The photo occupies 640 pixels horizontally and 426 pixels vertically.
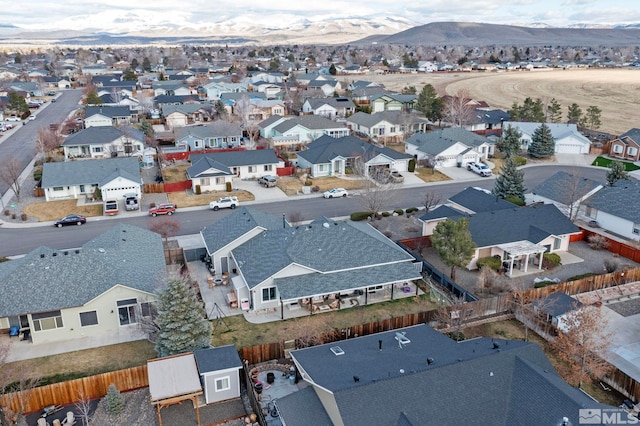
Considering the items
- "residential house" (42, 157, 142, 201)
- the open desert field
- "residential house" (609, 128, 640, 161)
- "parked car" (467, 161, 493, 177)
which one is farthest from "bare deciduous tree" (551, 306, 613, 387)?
the open desert field

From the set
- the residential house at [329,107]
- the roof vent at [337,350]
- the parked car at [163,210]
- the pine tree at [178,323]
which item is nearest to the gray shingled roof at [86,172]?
the parked car at [163,210]

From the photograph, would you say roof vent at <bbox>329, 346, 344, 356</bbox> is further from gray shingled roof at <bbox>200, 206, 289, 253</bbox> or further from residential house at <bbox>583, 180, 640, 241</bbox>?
residential house at <bbox>583, 180, 640, 241</bbox>

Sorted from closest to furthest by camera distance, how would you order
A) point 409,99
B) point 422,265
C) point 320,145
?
point 422,265
point 320,145
point 409,99

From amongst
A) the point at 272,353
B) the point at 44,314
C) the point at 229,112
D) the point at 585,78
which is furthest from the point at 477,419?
the point at 585,78

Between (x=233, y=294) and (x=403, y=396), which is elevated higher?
(x=403, y=396)

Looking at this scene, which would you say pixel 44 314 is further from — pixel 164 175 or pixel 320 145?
pixel 320 145

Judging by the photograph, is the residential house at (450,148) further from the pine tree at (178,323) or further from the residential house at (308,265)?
the pine tree at (178,323)

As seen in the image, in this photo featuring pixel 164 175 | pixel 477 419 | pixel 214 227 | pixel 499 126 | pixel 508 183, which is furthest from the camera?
pixel 499 126
